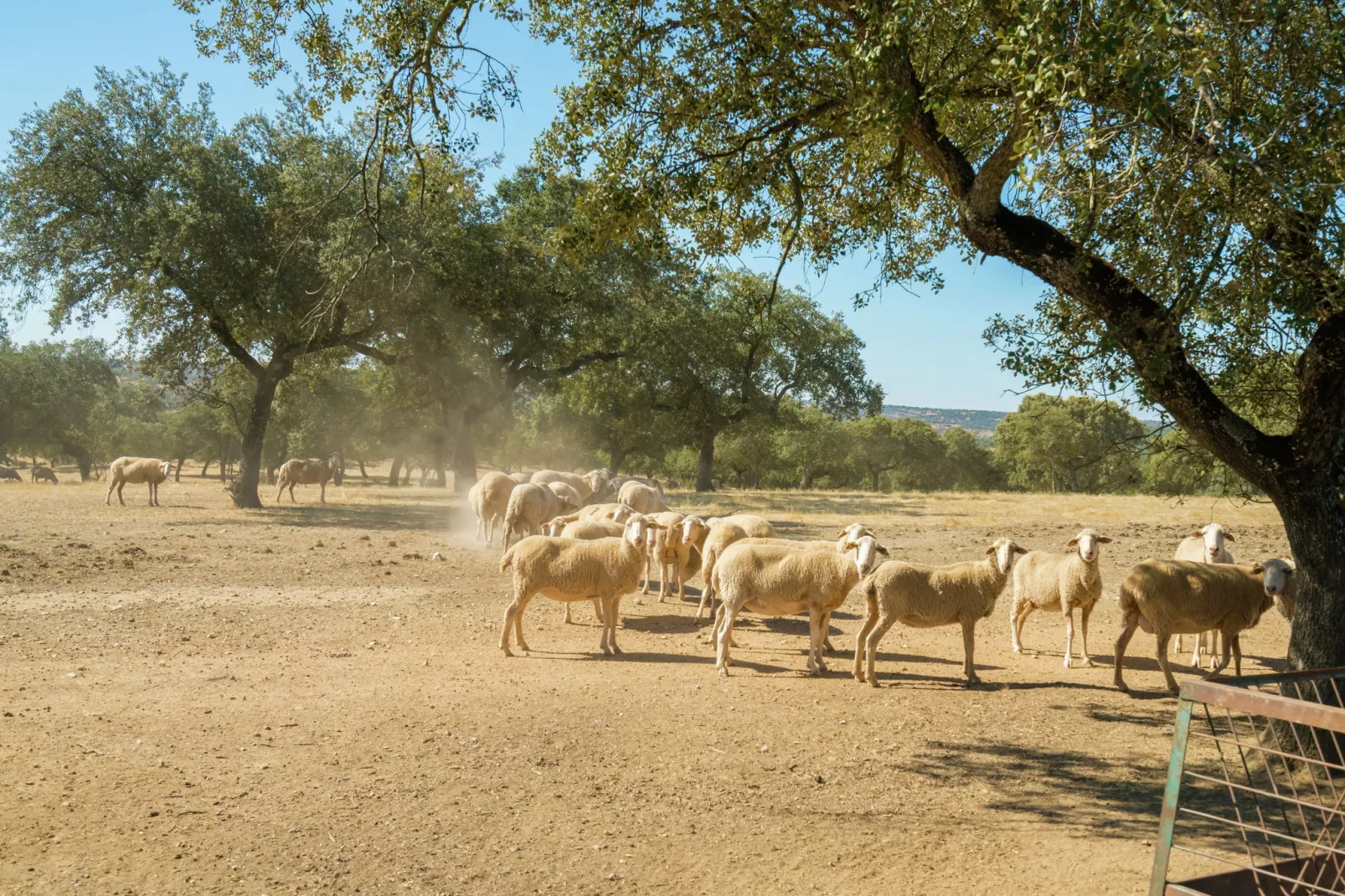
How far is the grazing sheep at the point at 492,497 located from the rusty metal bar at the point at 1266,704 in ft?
58.6

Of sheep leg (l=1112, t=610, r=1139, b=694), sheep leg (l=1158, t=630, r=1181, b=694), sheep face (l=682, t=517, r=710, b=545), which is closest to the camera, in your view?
sheep leg (l=1158, t=630, r=1181, b=694)

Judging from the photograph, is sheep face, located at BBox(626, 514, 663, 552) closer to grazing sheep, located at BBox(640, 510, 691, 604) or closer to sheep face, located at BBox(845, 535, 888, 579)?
sheep face, located at BBox(845, 535, 888, 579)

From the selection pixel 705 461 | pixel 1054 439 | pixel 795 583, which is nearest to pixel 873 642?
pixel 795 583

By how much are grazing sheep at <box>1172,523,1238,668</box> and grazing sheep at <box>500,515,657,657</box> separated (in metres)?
7.00

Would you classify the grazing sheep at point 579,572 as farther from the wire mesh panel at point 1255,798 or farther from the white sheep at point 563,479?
the white sheep at point 563,479

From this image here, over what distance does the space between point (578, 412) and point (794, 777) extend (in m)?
48.5

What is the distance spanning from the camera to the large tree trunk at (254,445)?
27.2 metres

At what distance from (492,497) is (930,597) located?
41.2 ft

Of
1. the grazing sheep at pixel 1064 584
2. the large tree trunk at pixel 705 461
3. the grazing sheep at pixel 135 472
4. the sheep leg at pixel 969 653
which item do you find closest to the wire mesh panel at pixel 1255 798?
the grazing sheep at pixel 1064 584

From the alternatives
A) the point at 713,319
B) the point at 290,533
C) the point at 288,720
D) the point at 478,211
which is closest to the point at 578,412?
the point at 713,319

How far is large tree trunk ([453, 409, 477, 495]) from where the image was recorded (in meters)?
33.0

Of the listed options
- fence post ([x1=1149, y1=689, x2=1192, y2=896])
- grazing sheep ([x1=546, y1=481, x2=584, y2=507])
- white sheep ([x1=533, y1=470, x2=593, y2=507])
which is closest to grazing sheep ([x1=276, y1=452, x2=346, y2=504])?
white sheep ([x1=533, y1=470, x2=593, y2=507])

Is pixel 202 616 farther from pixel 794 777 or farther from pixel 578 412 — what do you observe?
pixel 578 412

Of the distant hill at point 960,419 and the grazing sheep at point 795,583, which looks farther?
the distant hill at point 960,419
